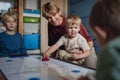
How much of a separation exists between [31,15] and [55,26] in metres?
1.26

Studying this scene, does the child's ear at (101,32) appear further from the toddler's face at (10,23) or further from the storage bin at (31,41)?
the storage bin at (31,41)

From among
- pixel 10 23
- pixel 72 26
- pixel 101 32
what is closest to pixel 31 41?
pixel 10 23

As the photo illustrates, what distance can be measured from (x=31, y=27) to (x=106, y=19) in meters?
2.70

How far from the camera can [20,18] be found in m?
2.82

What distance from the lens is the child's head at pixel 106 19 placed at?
384mm

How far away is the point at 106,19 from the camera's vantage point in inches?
15.5

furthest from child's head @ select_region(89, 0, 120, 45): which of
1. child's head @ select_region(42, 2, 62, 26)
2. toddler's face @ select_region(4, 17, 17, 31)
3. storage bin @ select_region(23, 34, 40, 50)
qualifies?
storage bin @ select_region(23, 34, 40, 50)

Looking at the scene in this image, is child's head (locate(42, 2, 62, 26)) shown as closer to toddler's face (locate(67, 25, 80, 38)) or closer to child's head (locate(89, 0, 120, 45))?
toddler's face (locate(67, 25, 80, 38))

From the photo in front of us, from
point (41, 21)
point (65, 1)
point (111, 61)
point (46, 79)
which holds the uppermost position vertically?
point (65, 1)

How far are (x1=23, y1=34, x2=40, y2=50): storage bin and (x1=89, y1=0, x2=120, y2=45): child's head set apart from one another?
2490mm

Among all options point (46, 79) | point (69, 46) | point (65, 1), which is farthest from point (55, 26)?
point (65, 1)

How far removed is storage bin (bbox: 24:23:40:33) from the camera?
9.78ft

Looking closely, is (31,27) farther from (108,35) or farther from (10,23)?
(108,35)

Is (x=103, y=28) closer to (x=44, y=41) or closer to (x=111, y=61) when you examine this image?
(x=111, y=61)
